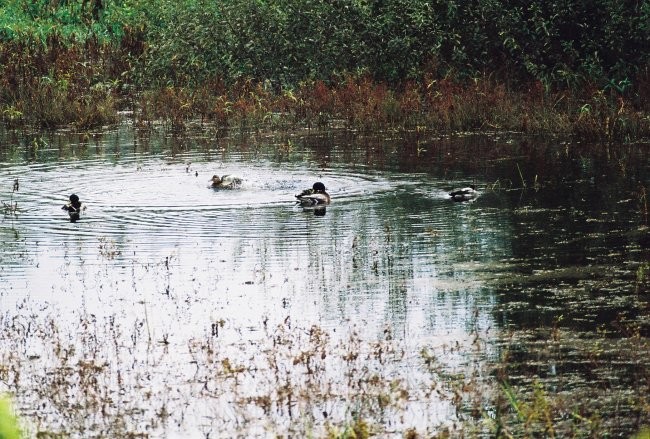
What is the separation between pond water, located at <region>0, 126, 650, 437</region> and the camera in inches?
345

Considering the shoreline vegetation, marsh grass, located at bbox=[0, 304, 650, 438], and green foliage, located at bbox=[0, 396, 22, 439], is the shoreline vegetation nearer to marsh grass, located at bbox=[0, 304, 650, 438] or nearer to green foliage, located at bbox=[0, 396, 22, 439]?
marsh grass, located at bbox=[0, 304, 650, 438]

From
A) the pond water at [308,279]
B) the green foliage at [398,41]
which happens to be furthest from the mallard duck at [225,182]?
the green foliage at [398,41]

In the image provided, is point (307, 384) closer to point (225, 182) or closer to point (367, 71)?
point (225, 182)

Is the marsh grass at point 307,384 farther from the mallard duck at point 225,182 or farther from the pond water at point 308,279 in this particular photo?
the mallard duck at point 225,182

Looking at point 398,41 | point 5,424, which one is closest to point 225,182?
point 398,41

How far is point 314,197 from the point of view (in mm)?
16875

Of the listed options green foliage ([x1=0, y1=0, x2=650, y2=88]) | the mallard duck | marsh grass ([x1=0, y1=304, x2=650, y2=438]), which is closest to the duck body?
the mallard duck

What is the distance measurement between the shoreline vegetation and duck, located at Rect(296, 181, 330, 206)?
818cm

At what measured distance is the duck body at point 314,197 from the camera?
16.9m

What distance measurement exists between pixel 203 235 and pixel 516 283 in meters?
4.53

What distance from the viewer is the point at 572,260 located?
13.0 metres

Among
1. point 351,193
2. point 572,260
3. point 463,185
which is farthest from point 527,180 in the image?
point 572,260

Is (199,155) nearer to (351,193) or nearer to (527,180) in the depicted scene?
(351,193)

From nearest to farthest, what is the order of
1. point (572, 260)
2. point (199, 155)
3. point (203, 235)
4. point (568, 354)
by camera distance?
point (568, 354) → point (572, 260) → point (203, 235) → point (199, 155)
